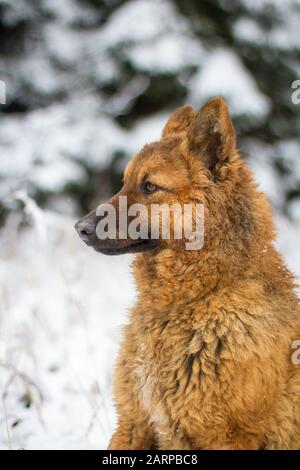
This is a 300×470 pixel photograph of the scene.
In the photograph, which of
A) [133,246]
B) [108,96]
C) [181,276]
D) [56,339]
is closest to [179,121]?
[133,246]

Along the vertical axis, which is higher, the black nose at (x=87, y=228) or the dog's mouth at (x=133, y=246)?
the black nose at (x=87, y=228)

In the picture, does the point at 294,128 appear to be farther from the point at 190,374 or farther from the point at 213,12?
the point at 190,374

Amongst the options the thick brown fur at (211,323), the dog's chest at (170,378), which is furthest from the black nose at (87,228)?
the dog's chest at (170,378)

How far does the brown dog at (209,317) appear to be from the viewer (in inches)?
Result: 119

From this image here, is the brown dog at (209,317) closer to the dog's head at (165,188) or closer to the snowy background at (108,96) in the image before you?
the dog's head at (165,188)

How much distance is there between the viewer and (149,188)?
3342mm

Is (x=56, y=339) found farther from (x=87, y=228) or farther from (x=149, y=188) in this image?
(x=149, y=188)

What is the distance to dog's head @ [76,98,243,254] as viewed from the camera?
3.26 m

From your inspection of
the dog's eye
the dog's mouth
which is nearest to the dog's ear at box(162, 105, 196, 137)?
the dog's eye

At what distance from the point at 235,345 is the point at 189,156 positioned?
1.08 m

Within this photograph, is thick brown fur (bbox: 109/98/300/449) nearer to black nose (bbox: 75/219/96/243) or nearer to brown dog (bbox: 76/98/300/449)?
brown dog (bbox: 76/98/300/449)

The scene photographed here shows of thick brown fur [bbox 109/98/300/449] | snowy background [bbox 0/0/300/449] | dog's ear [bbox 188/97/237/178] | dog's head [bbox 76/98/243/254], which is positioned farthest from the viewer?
snowy background [bbox 0/0/300/449]

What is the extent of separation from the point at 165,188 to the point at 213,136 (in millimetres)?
394

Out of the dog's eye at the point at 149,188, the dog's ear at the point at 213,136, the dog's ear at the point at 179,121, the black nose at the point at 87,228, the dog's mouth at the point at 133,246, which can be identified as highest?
the dog's ear at the point at 179,121
